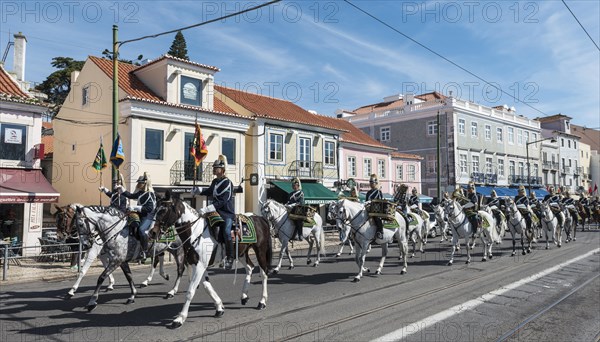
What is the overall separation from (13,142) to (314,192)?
1791 centimetres

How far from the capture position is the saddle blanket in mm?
8365

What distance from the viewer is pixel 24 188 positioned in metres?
Answer: 17.4

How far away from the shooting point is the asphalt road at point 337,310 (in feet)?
22.9

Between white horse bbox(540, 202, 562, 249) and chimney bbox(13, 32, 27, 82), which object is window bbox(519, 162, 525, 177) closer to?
white horse bbox(540, 202, 562, 249)

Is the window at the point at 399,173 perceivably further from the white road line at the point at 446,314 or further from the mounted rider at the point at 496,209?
the white road line at the point at 446,314

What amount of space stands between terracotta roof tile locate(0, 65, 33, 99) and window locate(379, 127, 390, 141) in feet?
122

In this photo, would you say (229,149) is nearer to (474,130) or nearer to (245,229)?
(245,229)

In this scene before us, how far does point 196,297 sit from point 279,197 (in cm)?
1996

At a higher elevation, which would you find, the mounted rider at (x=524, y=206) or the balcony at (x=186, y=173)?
the balcony at (x=186, y=173)

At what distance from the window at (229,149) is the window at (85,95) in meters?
8.51

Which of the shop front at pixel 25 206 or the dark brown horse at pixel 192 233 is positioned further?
→ the shop front at pixel 25 206

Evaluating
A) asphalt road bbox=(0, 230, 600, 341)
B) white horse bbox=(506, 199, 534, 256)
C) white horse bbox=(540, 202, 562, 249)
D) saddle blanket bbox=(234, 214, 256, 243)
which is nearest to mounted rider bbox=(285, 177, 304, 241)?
asphalt road bbox=(0, 230, 600, 341)

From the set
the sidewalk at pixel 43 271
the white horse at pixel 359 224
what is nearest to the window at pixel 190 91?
the sidewalk at pixel 43 271

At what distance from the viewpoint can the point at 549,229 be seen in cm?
1964
